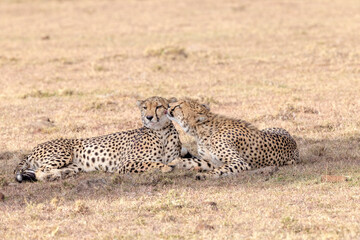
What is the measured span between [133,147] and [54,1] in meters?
27.9

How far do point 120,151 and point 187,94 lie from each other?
563cm

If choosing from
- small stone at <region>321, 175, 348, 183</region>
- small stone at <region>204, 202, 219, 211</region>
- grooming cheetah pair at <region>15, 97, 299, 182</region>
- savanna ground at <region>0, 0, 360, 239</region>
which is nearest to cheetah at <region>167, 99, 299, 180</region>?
grooming cheetah pair at <region>15, 97, 299, 182</region>

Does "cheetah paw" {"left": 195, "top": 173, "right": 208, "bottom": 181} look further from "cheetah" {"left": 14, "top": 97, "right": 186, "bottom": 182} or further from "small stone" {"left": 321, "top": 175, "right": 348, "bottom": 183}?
"small stone" {"left": 321, "top": 175, "right": 348, "bottom": 183}

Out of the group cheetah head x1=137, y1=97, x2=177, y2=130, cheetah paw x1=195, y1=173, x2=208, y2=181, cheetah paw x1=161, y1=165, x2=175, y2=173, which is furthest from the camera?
cheetah head x1=137, y1=97, x2=177, y2=130

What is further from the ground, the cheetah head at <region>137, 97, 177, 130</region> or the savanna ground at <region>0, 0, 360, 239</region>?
the cheetah head at <region>137, 97, 177, 130</region>

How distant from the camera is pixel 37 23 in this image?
28062 mm

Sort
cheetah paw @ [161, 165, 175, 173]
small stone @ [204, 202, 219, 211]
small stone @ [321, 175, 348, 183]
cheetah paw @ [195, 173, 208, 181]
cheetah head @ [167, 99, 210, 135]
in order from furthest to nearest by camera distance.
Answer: cheetah head @ [167, 99, 210, 135] → cheetah paw @ [161, 165, 175, 173] → cheetah paw @ [195, 173, 208, 181] → small stone @ [321, 175, 348, 183] → small stone @ [204, 202, 219, 211]

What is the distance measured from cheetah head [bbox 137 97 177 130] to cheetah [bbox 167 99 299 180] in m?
0.09

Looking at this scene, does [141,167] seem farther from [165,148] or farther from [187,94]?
[187,94]

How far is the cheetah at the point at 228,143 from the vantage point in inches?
311

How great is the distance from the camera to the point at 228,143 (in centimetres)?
796

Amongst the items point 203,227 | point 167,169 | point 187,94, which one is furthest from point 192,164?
point 187,94

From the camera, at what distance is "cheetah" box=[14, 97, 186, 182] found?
316 inches

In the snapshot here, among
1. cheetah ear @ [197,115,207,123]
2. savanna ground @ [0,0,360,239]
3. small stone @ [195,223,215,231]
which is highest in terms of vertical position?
cheetah ear @ [197,115,207,123]
